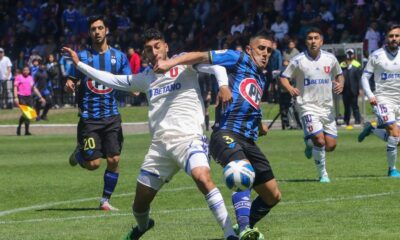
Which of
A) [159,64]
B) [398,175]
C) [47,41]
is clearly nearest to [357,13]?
[47,41]

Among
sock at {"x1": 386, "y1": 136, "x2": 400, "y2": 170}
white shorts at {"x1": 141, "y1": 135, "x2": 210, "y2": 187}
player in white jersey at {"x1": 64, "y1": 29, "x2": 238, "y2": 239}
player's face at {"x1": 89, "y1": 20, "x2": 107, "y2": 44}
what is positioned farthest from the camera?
sock at {"x1": 386, "y1": 136, "x2": 400, "y2": 170}

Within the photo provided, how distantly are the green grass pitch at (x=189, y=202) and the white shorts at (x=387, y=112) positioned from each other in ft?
3.06

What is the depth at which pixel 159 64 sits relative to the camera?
10828 mm

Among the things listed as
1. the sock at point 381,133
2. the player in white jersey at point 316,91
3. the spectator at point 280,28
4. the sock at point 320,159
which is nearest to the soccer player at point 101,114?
the player in white jersey at point 316,91

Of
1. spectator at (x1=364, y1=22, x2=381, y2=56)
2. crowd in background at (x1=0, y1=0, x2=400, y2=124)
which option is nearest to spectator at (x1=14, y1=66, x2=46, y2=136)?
crowd in background at (x1=0, y1=0, x2=400, y2=124)

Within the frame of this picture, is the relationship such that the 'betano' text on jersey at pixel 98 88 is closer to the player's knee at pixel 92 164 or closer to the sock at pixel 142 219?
the player's knee at pixel 92 164

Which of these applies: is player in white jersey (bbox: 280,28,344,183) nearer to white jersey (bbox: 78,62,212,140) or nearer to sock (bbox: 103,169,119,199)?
sock (bbox: 103,169,119,199)

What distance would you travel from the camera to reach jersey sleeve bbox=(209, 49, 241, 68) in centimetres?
1131

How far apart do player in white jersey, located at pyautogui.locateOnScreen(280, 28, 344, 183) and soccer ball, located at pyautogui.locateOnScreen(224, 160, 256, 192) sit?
7.35 metres

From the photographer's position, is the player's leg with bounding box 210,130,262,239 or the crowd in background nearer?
the player's leg with bounding box 210,130,262,239

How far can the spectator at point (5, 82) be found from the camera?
4075 centimetres

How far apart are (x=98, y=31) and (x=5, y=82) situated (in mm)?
26736

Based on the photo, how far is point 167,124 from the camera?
444 inches

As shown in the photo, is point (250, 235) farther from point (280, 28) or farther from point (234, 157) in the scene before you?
point (280, 28)
